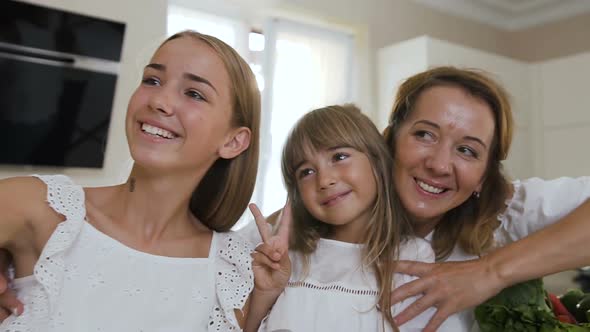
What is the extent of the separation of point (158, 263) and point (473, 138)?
0.75 m

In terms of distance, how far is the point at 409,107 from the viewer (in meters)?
1.29

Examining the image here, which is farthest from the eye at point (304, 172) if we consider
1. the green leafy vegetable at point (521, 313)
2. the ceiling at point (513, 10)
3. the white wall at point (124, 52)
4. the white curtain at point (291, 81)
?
the ceiling at point (513, 10)

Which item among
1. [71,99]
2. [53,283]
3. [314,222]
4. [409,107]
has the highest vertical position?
[71,99]

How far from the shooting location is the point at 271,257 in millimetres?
1025

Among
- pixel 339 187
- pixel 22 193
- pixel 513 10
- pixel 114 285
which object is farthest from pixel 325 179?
pixel 513 10

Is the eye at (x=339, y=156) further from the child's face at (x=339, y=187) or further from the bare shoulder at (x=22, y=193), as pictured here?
the bare shoulder at (x=22, y=193)

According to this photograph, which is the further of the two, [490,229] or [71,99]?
[71,99]

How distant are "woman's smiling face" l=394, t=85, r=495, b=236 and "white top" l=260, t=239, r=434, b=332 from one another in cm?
13

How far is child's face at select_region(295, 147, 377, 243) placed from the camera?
1172 mm

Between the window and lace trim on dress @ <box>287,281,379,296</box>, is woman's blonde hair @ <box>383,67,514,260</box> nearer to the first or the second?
lace trim on dress @ <box>287,281,379,296</box>

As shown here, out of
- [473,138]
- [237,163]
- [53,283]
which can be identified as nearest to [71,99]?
[237,163]

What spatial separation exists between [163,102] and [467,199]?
779 mm

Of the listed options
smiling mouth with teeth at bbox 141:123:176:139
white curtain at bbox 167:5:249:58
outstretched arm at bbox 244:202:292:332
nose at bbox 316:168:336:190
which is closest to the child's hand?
outstretched arm at bbox 244:202:292:332

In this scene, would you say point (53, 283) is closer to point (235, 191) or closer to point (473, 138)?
point (235, 191)
